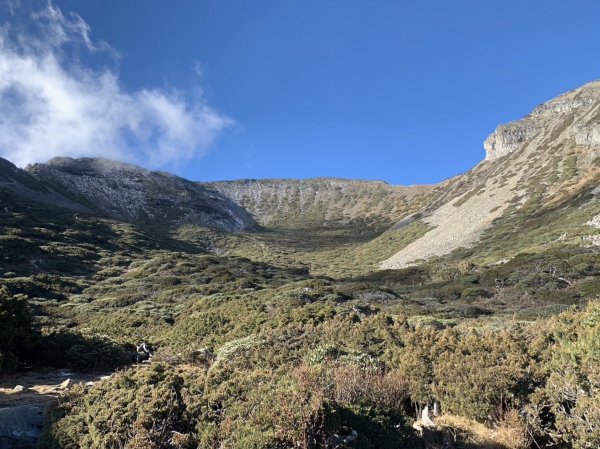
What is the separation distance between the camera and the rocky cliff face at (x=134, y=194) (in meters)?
106

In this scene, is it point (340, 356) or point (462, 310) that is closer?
point (340, 356)

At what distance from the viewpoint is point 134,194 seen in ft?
392

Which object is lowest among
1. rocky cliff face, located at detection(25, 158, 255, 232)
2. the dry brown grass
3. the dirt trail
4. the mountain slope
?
the dry brown grass

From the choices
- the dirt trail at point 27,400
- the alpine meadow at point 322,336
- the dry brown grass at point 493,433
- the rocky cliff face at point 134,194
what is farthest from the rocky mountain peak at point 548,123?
the dirt trail at point 27,400

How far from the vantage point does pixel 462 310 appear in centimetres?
2388

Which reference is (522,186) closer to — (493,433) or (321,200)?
(493,433)

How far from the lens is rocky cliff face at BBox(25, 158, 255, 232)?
106m

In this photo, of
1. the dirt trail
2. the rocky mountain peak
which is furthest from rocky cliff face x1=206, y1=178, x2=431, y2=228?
the dirt trail

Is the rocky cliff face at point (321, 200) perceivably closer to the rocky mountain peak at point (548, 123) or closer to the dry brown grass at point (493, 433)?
the rocky mountain peak at point (548, 123)

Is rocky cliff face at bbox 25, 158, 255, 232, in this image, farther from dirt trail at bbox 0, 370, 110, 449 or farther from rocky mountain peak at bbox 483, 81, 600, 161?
dirt trail at bbox 0, 370, 110, 449

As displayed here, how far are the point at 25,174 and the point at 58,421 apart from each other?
10679cm

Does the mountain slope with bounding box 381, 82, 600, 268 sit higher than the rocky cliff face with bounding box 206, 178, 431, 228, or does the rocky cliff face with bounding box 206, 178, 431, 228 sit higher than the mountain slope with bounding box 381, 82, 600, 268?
the rocky cliff face with bounding box 206, 178, 431, 228

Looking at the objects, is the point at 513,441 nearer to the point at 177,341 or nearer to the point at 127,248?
the point at 177,341

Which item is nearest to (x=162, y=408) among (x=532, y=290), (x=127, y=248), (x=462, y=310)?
(x=462, y=310)
